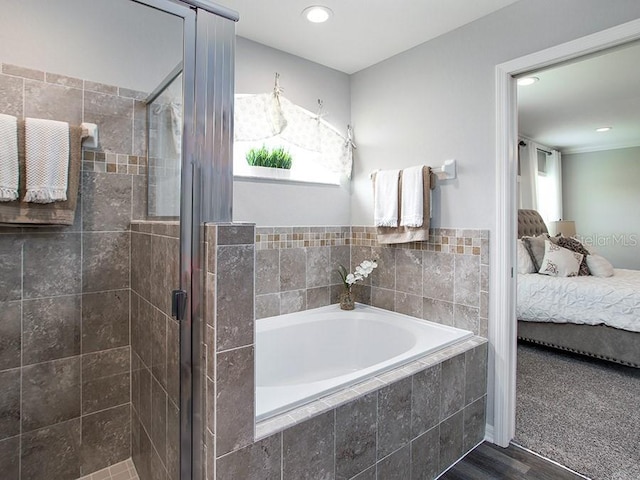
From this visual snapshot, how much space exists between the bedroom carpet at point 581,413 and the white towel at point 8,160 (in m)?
2.75

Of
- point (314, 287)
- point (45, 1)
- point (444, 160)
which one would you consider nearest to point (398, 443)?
point (314, 287)

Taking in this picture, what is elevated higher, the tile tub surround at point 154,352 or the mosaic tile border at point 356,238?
the mosaic tile border at point 356,238

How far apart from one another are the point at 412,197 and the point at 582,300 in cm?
199

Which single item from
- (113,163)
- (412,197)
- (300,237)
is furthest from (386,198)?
(113,163)

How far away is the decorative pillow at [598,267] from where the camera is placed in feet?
11.4

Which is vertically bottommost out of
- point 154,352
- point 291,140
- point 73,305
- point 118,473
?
point 118,473

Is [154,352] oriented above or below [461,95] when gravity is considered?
below

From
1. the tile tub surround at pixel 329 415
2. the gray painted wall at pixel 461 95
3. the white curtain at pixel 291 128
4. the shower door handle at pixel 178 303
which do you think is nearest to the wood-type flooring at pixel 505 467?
the tile tub surround at pixel 329 415

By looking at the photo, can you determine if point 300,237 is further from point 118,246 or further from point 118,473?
point 118,473

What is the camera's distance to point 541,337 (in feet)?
10.9

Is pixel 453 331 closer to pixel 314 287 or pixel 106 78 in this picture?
pixel 314 287

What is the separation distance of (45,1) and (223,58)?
3.63ft

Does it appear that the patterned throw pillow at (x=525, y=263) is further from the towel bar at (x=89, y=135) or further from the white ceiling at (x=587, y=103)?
the towel bar at (x=89, y=135)

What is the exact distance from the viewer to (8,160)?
4.66 ft
